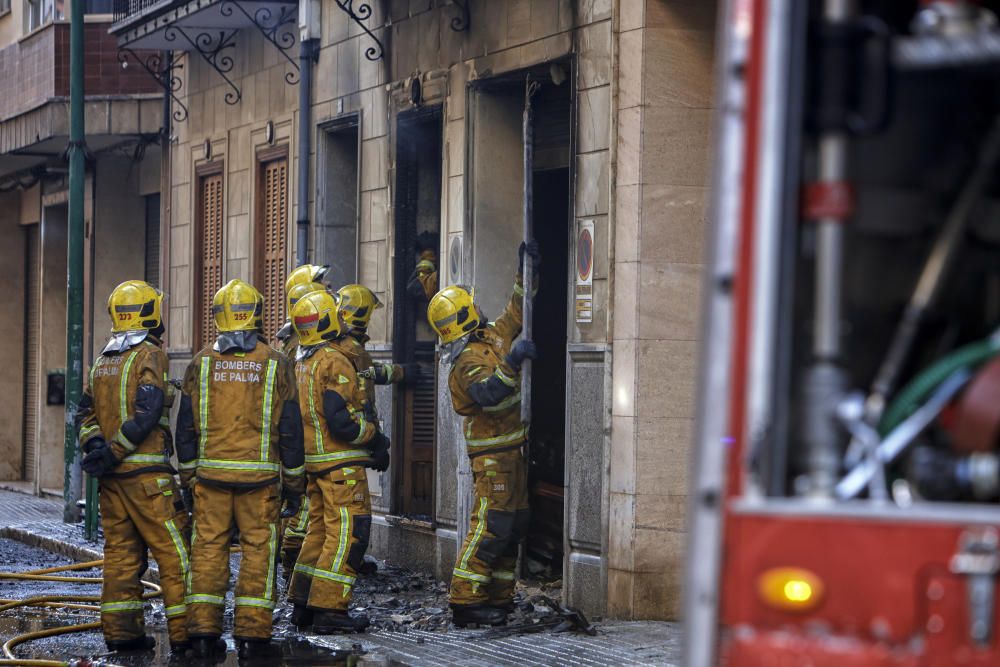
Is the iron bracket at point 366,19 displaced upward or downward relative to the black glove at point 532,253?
upward

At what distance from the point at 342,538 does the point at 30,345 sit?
15.6 meters

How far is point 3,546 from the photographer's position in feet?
53.2

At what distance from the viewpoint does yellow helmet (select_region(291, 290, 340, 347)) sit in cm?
1052

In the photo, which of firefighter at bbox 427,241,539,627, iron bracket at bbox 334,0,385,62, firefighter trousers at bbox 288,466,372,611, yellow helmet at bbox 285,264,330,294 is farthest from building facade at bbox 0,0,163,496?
firefighter at bbox 427,241,539,627

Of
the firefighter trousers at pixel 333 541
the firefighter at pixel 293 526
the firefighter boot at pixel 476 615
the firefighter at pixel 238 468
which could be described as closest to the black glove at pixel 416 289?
the firefighter at pixel 293 526

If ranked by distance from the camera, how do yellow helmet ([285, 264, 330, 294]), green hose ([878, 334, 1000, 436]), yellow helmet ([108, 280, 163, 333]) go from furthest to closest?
yellow helmet ([285, 264, 330, 294]) < yellow helmet ([108, 280, 163, 333]) < green hose ([878, 334, 1000, 436])

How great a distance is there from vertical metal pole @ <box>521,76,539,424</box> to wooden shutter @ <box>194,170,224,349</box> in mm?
6954

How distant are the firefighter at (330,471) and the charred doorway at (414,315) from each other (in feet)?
9.61

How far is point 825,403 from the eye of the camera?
12.4ft

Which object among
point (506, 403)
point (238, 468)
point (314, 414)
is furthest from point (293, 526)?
point (238, 468)

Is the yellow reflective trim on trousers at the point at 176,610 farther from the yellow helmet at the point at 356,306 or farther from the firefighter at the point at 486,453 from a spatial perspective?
the yellow helmet at the point at 356,306

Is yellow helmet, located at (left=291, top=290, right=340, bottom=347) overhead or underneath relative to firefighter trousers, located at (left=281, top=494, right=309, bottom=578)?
overhead

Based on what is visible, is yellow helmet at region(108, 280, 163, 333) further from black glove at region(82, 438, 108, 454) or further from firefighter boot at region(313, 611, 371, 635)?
firefighter boot at region(313, 611, 371, 635)

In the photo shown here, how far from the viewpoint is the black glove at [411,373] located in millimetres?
13516
